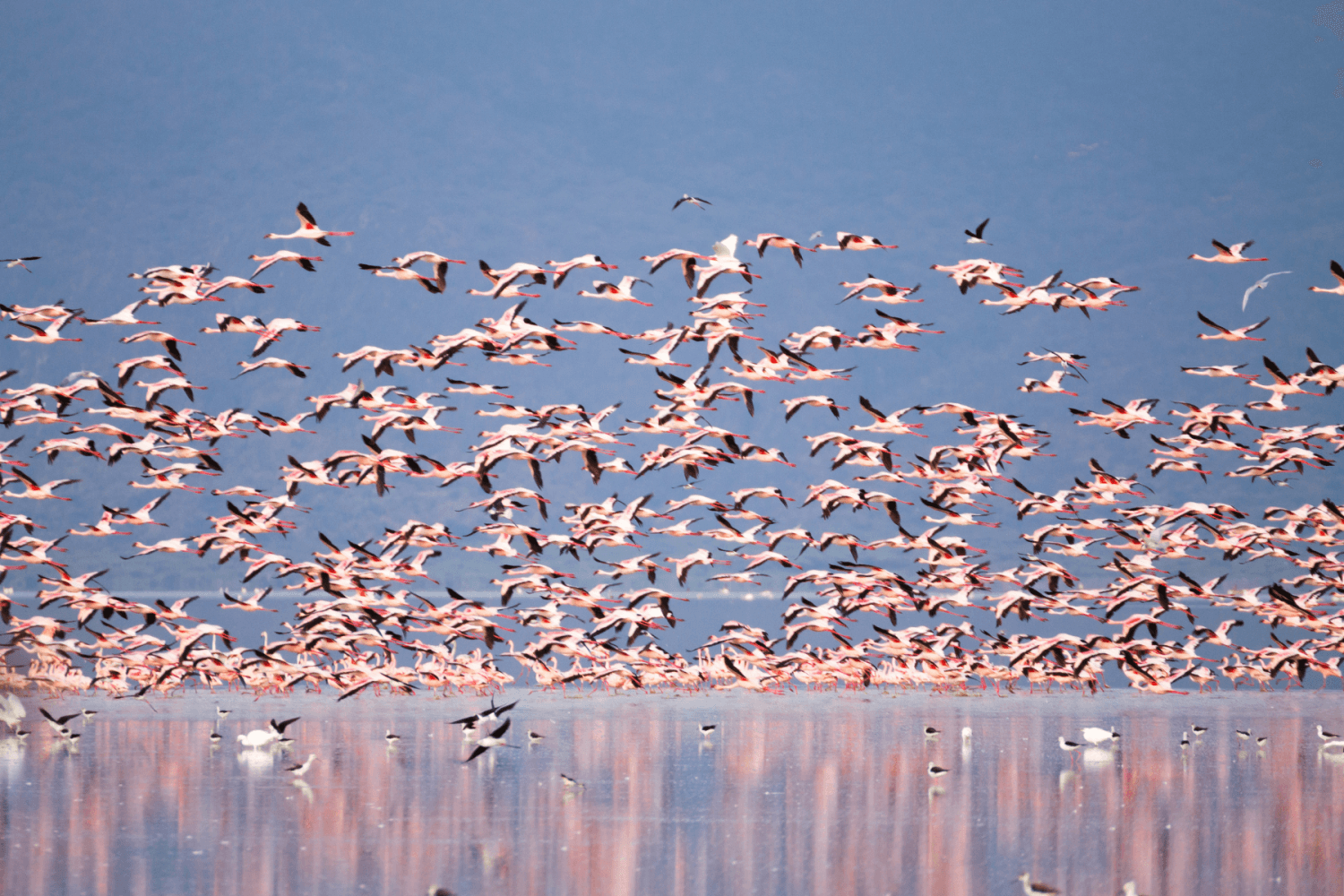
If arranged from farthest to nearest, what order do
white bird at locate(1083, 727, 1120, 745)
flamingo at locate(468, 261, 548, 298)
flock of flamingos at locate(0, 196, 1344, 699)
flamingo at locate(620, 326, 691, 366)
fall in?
flamingo at locate(620, 326, 691, 366) → flock of flamingos at locate(0, 196, 1344, 699) → flamingo at locate(468, 261, 548, 298) → white bird at locate(1083, 727, 1120, 745)

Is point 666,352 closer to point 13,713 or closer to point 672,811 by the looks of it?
point 672,811

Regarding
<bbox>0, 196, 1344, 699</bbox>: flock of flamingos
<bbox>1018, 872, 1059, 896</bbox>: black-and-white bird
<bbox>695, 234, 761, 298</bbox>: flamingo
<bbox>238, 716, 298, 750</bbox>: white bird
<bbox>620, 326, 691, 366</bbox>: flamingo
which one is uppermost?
<bbox>695, 234, 761, 298</bbox>: flamingo

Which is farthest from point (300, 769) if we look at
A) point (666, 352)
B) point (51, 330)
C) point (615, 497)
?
point (615, 497)

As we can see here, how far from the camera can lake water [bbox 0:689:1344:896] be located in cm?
1577

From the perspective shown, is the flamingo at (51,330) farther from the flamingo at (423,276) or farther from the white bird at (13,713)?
the white bird at (13,713)

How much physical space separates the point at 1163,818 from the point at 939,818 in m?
3.08

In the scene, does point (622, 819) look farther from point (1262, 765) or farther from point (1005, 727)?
point (1005, 727)

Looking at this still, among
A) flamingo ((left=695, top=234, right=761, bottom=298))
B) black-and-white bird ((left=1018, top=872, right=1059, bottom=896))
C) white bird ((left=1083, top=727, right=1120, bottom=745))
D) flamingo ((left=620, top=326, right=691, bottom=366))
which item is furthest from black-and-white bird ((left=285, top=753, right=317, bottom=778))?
white bird ((left=1083, top=727, right=1120, bottom=745))

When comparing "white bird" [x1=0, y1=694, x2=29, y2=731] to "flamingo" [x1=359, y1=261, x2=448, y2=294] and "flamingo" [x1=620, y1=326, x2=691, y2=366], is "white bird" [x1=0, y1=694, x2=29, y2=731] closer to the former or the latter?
"flamingo" [x1=359, y1=261, x2=448, y2=294]

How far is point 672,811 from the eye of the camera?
2045 cm

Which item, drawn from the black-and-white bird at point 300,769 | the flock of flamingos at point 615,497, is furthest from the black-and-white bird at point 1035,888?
the flock of flamingos at point 615,497

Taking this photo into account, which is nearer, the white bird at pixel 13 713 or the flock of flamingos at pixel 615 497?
the white bird at pixel 13 713

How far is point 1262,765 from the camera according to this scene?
1025 inches

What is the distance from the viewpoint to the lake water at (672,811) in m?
15.8
